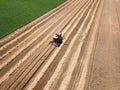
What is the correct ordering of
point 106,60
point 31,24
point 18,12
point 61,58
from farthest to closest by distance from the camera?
point 18,12 → point 31,24 → point 106,60 → point 61,58

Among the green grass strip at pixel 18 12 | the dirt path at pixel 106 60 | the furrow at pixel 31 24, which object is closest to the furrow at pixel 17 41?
the furrow at pixel 31 24

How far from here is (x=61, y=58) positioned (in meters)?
13.0

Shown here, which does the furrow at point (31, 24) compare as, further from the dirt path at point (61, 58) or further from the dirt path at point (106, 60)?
the dirt path at point (106, 60)

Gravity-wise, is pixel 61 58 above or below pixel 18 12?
below

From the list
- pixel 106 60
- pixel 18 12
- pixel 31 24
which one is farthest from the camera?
pixel 18 12

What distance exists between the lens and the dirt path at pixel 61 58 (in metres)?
10.5

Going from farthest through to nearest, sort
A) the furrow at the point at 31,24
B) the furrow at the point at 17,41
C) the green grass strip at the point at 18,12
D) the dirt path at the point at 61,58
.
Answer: the green grass strip at the point at 18,12 < the furrow at the point at 31,24 < the furrow at the point at 17,41 < the dirt path at the point at 61,58

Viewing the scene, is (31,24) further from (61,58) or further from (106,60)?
(106,60)

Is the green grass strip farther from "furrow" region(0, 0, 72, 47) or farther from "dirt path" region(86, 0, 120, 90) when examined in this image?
"dirt path" region(86, 0, 120, 90)

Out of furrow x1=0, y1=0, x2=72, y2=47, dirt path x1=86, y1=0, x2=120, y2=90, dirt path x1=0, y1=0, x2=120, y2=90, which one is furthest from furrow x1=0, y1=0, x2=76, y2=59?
dirt path x1=86, y1=0, x2=120, y2=90

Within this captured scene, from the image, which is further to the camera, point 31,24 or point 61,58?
point 31,24

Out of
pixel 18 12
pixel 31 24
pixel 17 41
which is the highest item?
pixel 18 12

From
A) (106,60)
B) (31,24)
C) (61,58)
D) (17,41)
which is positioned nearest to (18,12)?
(31,24)

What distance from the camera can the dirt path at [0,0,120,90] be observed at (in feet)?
34.5
